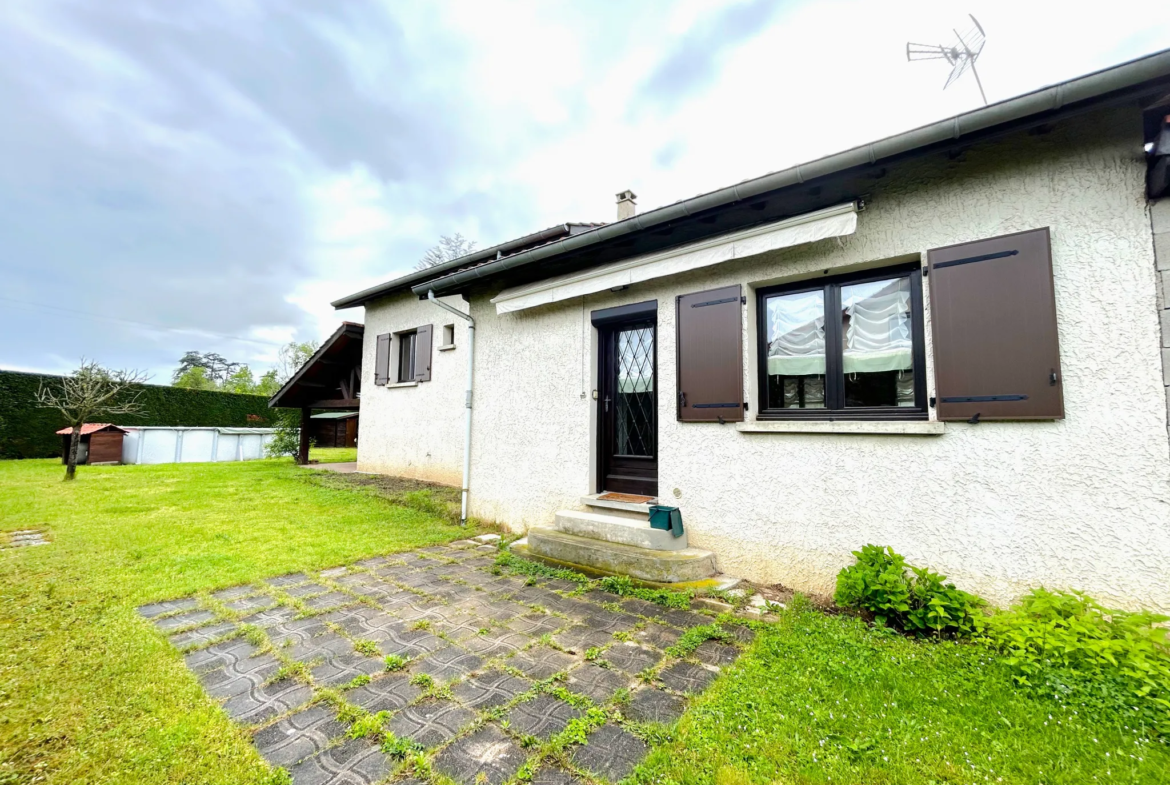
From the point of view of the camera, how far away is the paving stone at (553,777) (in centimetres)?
175

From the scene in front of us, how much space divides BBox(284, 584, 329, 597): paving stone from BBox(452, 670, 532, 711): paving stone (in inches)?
88.0

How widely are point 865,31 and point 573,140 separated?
8.83 metres

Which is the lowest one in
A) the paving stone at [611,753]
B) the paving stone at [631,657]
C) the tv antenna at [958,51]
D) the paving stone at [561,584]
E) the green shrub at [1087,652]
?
the paving stone at [561,584]

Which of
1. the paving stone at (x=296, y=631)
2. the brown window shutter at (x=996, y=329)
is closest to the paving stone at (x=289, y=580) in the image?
the paving stone at (x=296, y=631)

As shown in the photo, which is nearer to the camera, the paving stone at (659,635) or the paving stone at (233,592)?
the paving stone at (659,635)

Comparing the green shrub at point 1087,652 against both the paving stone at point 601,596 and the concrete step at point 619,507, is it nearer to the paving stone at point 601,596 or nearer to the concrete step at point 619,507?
the paving stone at point 601,596

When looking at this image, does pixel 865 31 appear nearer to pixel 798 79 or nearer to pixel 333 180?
pixel 798 79

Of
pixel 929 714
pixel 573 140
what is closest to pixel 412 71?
pixel 573 140

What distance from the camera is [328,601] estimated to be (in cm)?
368

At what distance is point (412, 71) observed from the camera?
10102mm

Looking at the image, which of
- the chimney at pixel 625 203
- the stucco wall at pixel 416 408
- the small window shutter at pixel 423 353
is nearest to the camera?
the chimney at pixel 625 203

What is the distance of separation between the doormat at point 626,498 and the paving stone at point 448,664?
2561mm

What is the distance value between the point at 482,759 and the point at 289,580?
3353mm

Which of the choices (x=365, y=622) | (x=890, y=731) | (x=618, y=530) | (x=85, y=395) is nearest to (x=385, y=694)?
(x=365, y=622)
